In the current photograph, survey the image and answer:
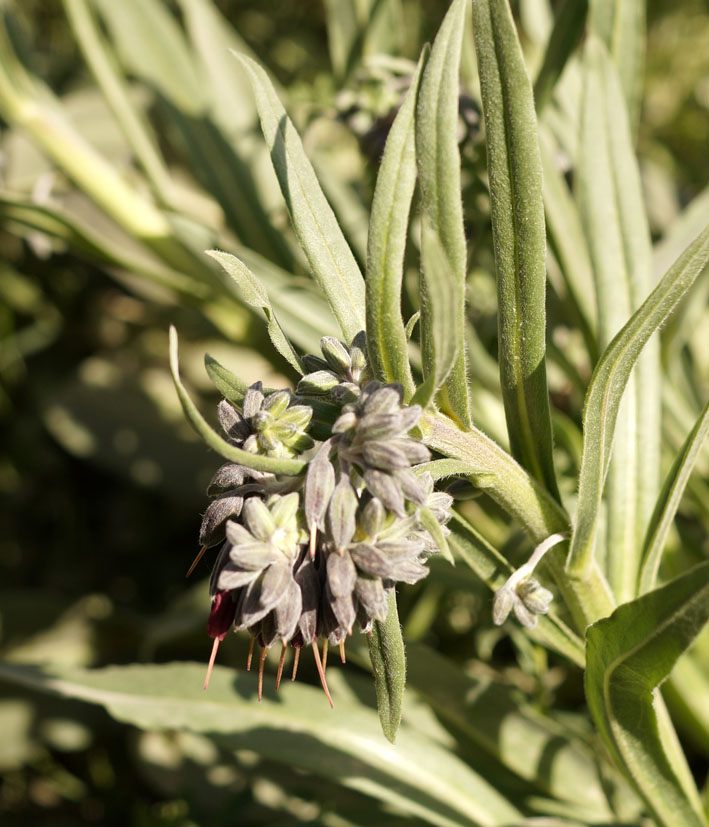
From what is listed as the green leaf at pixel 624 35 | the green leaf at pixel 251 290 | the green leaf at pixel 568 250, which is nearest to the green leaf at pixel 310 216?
the green leaf at pixel 251 290

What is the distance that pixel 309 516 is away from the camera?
585 millimetres

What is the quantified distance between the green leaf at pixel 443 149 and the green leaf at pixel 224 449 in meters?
0.15

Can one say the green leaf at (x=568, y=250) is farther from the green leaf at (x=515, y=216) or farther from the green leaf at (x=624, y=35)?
the green leaf at (x=515, y=216)

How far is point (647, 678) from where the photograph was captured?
711mm

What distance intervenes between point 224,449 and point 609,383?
35 cm

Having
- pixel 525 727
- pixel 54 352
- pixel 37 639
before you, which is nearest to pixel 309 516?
pixel 525 727

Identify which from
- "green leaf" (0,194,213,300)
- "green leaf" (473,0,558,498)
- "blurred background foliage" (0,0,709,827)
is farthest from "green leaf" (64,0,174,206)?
"green leaf" (473,0,558,498)

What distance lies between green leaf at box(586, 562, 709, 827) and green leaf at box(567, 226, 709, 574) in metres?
0.08

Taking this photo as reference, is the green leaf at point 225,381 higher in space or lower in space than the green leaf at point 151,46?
lower

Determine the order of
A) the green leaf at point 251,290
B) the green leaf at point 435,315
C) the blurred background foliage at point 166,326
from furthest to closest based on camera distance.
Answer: the blurred background foliage at point 166,326 → the green leaf at point 251,290 → the green leaf at point 435,315

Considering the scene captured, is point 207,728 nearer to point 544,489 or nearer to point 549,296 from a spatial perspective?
point 544,489

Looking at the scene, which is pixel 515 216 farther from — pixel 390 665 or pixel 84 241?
pixel 84 241

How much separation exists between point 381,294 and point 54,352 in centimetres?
177

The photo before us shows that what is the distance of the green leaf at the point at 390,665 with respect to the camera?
67cm
